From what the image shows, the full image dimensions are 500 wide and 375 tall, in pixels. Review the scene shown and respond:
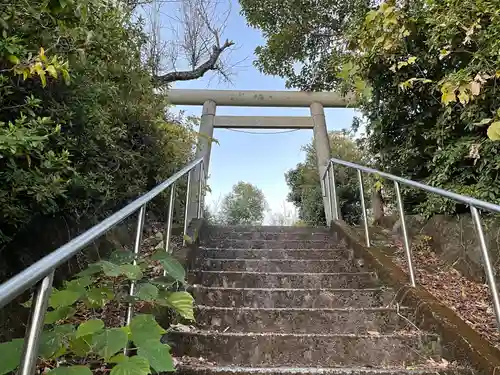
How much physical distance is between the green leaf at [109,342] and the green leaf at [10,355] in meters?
0.23

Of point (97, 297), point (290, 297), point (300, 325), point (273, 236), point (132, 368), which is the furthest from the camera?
point (273, 236)

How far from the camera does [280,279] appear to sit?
118 inches

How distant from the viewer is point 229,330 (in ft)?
7.55

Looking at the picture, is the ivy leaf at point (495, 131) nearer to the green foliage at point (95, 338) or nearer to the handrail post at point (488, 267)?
the handrail post at point (488, 267)

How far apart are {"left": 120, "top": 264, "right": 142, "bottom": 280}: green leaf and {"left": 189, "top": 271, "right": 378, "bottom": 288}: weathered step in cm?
155

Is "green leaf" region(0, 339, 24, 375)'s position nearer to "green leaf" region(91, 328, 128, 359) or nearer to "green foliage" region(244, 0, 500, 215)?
"green leaf" region(91, 328, 128, 359)

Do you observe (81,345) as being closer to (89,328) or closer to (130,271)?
(89,328)

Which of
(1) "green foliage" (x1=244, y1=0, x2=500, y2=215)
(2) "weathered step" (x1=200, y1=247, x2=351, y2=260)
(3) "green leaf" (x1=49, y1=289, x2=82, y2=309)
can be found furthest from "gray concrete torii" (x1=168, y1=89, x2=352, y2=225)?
(3) "green leaf" (x1=49, y1=289, x2=82, y2=309)

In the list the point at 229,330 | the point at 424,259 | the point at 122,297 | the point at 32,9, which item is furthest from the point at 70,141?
the point at 424,259

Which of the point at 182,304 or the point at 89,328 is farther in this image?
the point at 182,304

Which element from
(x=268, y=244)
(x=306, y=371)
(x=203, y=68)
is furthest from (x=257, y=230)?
(x=203, y=68)

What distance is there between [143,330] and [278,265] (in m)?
2.16

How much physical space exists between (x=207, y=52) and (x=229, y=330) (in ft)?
18.7

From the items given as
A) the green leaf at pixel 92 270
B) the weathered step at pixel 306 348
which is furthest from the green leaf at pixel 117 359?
the weathered step at pixel 306 348
